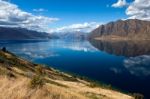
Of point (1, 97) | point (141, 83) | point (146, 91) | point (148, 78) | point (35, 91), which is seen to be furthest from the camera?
point (148, 78)

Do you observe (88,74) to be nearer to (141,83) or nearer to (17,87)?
(141,83)

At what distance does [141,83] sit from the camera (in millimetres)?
103938

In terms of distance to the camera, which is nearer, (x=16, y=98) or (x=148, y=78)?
(x=16, y=98)

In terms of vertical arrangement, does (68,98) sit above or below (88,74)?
above

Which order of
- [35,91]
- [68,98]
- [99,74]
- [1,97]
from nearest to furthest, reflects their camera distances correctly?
[1,97] < [35,91] < [68,98] < [99,74]

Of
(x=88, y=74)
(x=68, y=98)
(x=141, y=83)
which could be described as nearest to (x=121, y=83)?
(x=141, y=83)

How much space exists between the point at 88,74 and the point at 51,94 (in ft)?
380

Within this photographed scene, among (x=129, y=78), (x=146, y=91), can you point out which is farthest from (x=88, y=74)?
(x=146, y=91)

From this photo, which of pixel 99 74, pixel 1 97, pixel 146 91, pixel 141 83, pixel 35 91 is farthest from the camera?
pixel 99 74

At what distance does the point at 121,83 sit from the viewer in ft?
345

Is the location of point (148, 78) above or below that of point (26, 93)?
below

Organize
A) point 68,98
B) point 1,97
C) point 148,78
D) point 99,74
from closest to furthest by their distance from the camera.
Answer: point 1,97, point 68,98, point 148,78, point 99,74

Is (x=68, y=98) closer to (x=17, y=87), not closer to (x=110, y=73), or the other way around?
(x=17, y=87)

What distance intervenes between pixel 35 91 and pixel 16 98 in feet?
2.95
